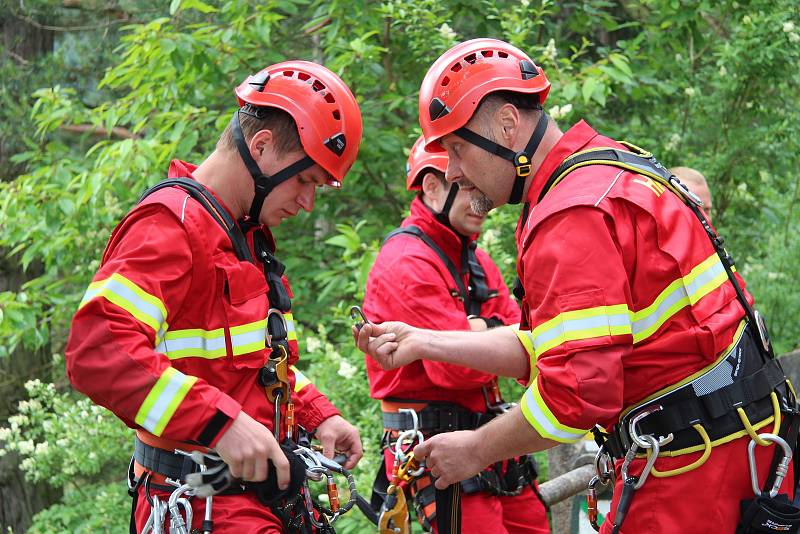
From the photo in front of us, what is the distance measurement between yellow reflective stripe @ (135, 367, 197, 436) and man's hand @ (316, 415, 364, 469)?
1.01 m

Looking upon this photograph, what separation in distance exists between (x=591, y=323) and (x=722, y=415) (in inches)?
21.5

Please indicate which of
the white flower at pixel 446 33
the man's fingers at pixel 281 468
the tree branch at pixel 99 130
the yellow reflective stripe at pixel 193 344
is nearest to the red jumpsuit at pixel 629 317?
the man's fingers at pixel 281 468

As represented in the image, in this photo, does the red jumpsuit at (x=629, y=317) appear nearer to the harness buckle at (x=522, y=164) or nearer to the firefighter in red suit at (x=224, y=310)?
the harness buckle at (x=522, y=164)

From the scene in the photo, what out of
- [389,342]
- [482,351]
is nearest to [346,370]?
[389,342]

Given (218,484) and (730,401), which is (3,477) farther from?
(730,401)

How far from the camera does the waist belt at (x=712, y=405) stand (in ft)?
9.33

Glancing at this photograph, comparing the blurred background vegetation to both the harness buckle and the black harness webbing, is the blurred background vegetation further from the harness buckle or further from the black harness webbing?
the harness buckle

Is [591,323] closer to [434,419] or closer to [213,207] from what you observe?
[213,207]

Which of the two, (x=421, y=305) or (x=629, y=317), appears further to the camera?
(x=421, y=305)

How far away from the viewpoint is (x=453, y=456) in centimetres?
317

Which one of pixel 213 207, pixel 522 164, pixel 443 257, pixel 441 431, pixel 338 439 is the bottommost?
pixel 441 431

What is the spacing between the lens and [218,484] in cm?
297

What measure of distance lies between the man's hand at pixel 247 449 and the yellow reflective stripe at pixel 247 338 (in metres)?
0.32

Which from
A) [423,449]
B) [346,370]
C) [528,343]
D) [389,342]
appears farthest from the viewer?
[346,370]
